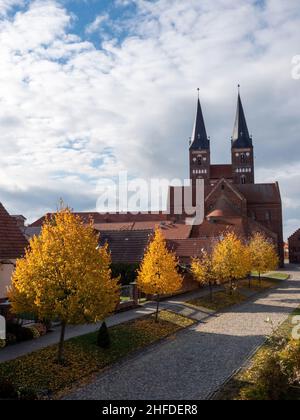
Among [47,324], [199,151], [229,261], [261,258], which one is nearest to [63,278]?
[47,324]

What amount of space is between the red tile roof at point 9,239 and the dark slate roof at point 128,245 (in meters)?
14.3

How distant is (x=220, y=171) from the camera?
101938 mm

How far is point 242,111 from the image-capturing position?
96875 mm

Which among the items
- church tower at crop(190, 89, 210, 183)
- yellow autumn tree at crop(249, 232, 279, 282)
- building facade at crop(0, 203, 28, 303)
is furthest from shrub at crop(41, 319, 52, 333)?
church tower at crop(190, 89, 210, 183)

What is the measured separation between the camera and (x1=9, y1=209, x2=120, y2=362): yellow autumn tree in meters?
14.3

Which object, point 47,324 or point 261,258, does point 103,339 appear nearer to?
point 47,324

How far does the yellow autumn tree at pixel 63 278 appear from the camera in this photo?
46.9 ft

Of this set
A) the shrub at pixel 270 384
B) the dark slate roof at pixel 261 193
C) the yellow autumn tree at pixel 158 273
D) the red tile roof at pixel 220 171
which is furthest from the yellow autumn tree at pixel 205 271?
the red tile roof at pixel 220 171

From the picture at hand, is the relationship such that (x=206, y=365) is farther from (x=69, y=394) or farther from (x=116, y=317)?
(x=116, y=317)

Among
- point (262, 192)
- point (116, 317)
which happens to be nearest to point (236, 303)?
point (116, 317)

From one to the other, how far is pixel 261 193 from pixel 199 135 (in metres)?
22.1

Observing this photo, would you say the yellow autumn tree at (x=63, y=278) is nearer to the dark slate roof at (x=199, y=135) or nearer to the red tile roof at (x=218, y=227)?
the red tile roof at (x=218, y=227)

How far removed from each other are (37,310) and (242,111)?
293 feet

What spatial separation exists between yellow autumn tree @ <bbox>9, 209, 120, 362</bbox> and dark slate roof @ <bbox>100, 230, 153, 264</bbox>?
19144 millimetres
